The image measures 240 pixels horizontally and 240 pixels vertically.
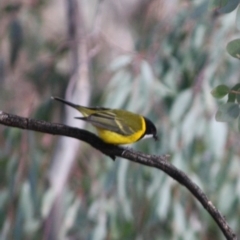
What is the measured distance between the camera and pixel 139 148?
2.87 metres

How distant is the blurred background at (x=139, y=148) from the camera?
293cm

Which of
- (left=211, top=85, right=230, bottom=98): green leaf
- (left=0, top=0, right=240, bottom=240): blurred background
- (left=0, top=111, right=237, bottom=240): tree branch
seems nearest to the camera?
(left=0, top=111, right=237, bottom=240): tree branch

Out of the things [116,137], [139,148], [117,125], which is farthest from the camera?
[139,148]

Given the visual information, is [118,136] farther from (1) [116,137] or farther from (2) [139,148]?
(2) [139,148]

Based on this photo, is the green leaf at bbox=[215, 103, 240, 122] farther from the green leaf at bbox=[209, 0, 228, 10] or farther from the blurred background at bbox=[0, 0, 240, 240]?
the blurred background at bbox=[0, 0, 240, 240]

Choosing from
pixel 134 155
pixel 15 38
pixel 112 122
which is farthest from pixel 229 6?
Result: pixel 15 38

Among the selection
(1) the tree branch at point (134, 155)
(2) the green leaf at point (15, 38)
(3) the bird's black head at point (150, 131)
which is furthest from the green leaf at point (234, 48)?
(2) the green leaf at point (15, 38)

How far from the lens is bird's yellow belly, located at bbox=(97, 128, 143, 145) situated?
168 cm

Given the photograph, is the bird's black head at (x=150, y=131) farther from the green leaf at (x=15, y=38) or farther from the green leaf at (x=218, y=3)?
the green leaf at (x=15, y=38)

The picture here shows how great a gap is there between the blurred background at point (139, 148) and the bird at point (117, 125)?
885 millimetres

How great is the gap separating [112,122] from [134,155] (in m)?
0.60

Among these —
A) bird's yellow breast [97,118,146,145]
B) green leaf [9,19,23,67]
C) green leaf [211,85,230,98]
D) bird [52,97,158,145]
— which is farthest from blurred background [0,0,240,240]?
green leaf [211,85,230,98]

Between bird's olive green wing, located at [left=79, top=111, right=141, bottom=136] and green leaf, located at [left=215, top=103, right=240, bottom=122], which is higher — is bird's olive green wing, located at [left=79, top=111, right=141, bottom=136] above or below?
above

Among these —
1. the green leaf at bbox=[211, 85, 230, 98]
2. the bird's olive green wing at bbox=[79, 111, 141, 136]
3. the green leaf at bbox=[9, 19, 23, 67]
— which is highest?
the green leaf at bbox=[9, 19, 23, 67]
